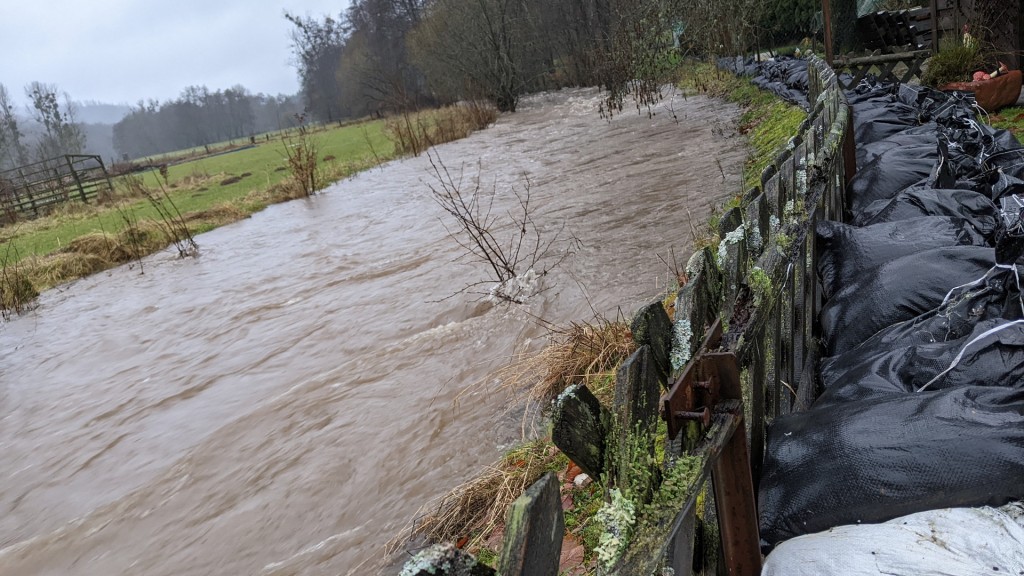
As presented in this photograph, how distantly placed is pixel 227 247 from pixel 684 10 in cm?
1075

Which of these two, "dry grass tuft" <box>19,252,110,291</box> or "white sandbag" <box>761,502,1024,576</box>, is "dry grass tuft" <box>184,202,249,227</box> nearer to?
"dry grass tuft" <box>19,252,110,291</box>

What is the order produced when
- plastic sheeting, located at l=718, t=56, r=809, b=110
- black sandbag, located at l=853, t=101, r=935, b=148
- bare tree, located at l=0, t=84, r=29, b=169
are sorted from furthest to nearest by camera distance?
1. bare tree, located at l=0, t=84, r=29, b=169
2. plastic sheeting, located at l=718, t=56, r=809, b=110
3. black sandbag, located at l=853, t=101, r=935, b=148

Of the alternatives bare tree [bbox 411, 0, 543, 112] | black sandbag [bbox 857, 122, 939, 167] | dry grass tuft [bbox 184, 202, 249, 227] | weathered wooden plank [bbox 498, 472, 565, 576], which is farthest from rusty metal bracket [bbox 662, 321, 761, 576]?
bare tree [bbox 411, 0, 543, 112]

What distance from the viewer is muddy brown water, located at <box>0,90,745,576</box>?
3264 mm

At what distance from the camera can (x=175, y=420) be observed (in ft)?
15.4

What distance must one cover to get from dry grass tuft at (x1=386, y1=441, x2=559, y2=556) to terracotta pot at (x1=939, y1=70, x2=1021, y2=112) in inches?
234

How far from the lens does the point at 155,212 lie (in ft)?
52.7

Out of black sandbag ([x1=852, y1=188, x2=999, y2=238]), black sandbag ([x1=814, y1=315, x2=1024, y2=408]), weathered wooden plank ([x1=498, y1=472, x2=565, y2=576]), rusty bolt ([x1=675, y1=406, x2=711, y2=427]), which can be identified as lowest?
black sandbag ([x1=814, y1=315, x2=1024, y2=408])

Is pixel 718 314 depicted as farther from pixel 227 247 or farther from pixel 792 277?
pixel 227 247

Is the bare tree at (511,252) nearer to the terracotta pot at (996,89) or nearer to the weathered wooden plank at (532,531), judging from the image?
the terracotta pot at (996,89)

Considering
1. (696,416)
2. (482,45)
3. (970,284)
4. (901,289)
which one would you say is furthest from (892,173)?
(482,45)

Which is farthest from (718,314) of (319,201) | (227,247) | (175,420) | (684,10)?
(684,10)

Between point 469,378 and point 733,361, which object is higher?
point 733,361

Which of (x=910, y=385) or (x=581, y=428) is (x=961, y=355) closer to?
(x=910, y=385)
